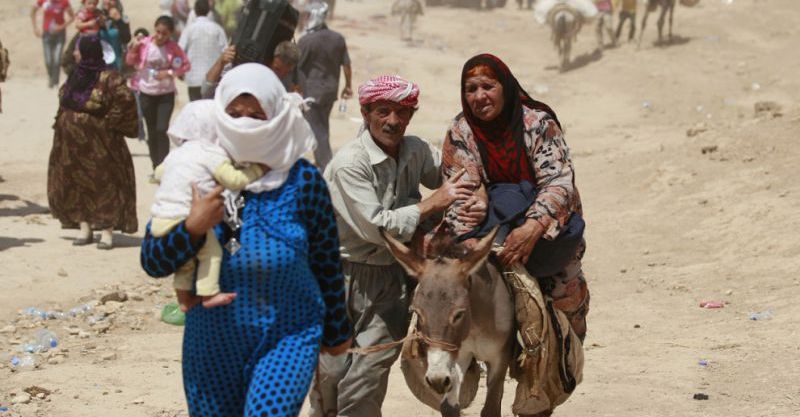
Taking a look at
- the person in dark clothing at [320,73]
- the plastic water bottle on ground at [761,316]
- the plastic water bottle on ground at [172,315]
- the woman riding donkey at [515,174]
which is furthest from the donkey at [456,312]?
the person in dark clothing at [320,73]

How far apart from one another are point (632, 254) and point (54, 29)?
12.6 meters

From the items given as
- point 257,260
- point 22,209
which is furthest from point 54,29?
point 257,260

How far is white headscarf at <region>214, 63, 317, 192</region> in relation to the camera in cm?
375

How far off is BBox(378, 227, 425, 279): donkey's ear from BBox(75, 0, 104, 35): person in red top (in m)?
5.77

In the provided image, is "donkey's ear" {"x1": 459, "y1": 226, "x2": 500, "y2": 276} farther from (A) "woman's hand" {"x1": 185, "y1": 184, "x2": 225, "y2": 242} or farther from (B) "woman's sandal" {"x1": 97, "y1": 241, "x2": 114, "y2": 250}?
(B) "woman's sandal" {"x1": 97, "y1": 241, "x2": 114, "y2": 250}

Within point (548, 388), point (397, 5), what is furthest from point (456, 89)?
point (548, 388)

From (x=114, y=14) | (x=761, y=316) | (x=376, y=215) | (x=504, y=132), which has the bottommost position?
(x=761, y=316)

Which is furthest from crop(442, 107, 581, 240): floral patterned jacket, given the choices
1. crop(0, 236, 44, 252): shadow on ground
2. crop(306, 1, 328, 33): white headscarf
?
crop(306, 1, 328, 33): white headscarf

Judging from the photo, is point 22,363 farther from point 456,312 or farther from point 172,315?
point 456,312

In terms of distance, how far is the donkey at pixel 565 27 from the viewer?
24828 millimetres

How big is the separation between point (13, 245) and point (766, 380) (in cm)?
614

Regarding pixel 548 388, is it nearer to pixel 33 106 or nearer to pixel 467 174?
pixel 467 174

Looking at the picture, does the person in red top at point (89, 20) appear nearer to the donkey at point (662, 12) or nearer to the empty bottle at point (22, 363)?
the empty bottle at point (22, 363)

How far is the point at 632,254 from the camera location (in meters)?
11.1
